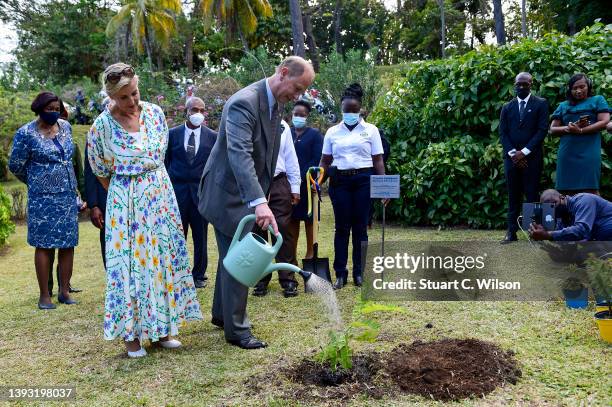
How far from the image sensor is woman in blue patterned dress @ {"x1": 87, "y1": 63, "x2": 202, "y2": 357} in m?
4.18

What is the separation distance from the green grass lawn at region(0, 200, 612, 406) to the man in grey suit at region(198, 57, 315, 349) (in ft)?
1.27

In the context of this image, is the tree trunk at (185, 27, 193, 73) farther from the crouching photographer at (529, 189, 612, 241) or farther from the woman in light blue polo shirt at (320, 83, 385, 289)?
the crouching photographer at (529, 189, 612, 241)

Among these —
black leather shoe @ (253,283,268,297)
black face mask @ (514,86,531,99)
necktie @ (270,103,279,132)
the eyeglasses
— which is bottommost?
black leather shoe @ (253,283,268,297)

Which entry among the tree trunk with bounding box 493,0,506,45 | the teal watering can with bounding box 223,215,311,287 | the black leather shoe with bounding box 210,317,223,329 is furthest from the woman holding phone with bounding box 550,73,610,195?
the tree trunk with bounding box 493,0,506,45

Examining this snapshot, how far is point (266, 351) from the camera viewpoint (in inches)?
170

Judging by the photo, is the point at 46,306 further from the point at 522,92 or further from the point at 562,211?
the point at 522,92

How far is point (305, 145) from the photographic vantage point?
22.9ft

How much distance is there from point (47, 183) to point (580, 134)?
18.8ft

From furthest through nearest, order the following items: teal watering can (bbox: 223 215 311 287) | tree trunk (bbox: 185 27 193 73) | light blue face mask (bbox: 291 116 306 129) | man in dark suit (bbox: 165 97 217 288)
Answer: tree trunk (bbox: 185 27 193 73), light blue face mask (bbox: 291 116 306 129), man in dark suit (bbox: 165 97 217 288), teal watering can (bbox: 223 215 311 287)

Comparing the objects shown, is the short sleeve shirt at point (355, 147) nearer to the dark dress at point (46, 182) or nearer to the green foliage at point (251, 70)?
the dark dress at point (46, 182)

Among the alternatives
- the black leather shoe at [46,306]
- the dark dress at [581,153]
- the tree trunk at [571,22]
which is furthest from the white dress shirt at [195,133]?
the tree trunk at [571,22]

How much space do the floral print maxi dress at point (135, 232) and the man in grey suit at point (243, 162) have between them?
368 mm

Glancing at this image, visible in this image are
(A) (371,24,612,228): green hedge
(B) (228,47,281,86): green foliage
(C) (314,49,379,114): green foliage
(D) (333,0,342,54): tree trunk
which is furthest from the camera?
(D) (333,0,342,54): tree trunk

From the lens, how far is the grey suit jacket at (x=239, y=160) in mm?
4070
